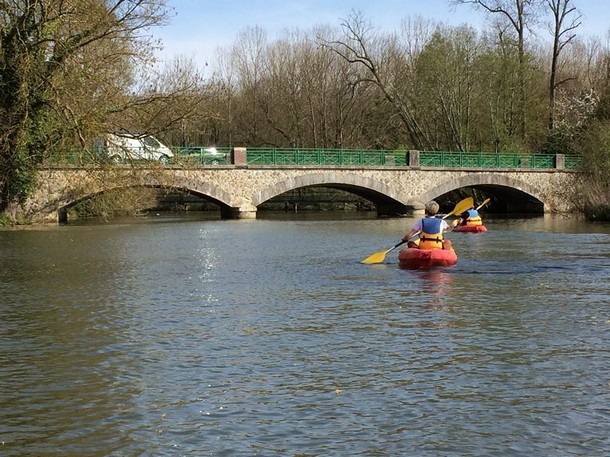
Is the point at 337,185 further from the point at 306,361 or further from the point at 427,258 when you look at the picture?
the point at 306,361

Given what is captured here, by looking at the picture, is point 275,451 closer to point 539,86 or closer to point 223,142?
point 539,86

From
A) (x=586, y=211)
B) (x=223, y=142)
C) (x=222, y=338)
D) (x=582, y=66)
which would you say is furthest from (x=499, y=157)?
(x=222, y=338)

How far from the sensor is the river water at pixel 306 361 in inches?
252

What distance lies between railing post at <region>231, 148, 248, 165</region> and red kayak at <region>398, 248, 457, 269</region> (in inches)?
963

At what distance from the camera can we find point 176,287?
15.1 metres

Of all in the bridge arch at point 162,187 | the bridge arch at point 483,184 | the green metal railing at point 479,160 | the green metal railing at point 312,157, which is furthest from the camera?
the green metal railing at point 479,160

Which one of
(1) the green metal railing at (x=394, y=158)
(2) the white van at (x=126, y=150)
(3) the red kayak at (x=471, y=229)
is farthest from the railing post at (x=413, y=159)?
(3) the red kayak at (x=471, y=229)

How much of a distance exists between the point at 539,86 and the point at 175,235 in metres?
34.5

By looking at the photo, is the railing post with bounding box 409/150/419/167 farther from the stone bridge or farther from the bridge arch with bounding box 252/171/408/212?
the bridge arch with bounding box 252/171/408/212

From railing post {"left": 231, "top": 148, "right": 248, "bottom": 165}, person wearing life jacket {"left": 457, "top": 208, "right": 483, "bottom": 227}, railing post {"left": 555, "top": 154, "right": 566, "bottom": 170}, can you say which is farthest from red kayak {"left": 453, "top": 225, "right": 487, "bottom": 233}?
railing post {"left": 555, "top": 154, "right": 566, "bottom": 170}

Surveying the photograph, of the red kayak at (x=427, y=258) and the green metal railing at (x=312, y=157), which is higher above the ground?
the green metal railing at (x=312, y=157)

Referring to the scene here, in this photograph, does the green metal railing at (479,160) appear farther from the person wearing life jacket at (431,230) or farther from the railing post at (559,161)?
the person wearing life jacket at (431,230)

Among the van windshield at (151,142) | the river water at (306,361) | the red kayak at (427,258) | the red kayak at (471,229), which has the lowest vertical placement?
the river water at (306,361)

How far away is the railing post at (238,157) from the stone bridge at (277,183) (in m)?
0.33
